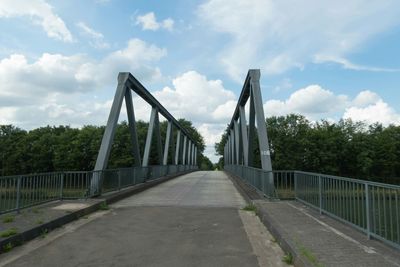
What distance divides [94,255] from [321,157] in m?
44.3

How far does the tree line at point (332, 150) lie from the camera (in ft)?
154

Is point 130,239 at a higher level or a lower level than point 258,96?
lower

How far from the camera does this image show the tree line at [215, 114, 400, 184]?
46.8m

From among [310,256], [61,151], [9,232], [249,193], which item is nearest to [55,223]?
[9,232]

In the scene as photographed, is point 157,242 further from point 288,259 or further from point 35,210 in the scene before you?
point 35,210

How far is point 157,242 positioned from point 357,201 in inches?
131

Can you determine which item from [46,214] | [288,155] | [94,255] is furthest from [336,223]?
[288,155]

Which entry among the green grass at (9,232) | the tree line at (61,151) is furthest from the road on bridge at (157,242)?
the tree line at (61,151)

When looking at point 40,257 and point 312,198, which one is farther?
point 312,198

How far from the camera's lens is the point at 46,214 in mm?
8188

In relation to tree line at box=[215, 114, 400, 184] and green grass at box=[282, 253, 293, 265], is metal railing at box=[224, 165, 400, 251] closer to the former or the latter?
green grass at box=[282, 253, 293, 265]

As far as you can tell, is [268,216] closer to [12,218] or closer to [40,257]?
[40,257]

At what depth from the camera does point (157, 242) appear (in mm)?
6379

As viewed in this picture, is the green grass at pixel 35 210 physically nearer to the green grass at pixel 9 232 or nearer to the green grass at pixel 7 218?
the green grass at pixel 7 218
